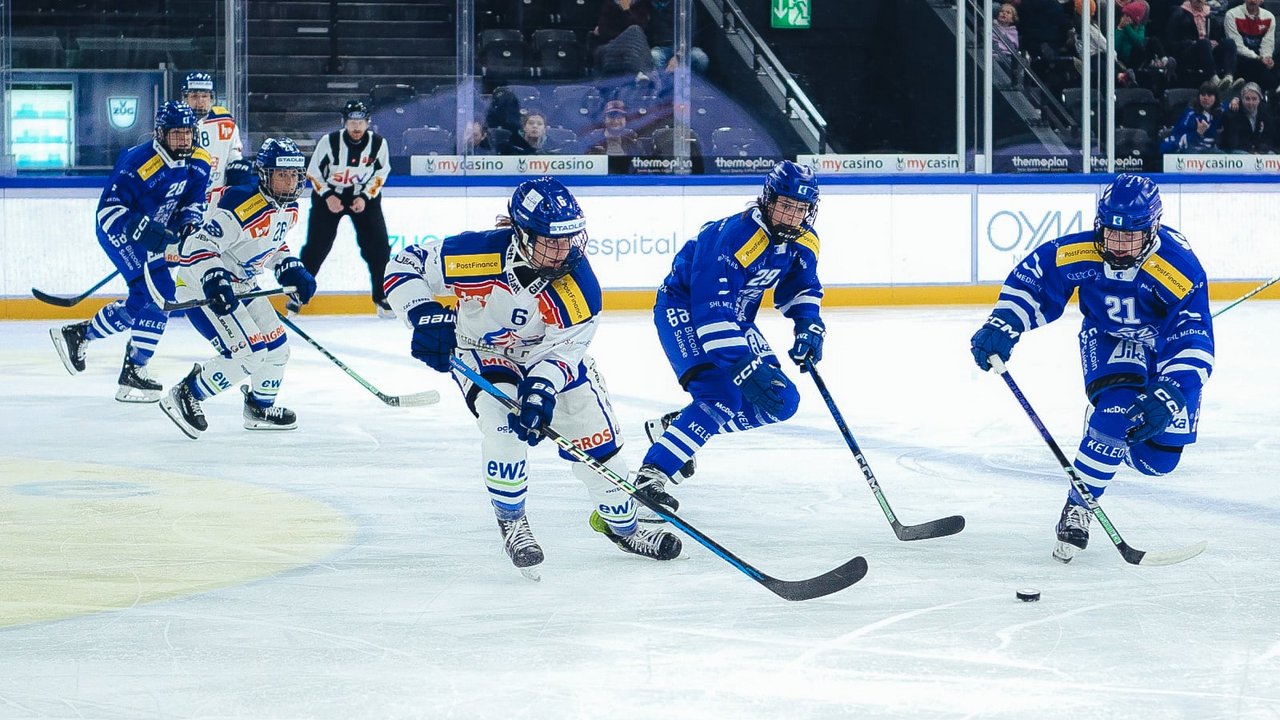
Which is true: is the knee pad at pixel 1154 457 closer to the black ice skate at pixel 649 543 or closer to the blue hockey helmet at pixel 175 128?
the black ice skate at pixel 649 543

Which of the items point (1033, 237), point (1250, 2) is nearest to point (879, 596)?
point (1033, 237)

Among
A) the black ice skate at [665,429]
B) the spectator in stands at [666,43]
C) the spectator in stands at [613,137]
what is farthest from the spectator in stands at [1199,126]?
the black ice skate at [665,429]

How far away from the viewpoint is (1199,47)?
11.3m

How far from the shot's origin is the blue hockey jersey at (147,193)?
21.2ft

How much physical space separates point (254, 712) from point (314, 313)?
7.32 m

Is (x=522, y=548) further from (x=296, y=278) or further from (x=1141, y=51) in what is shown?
(x=1141, y=51)

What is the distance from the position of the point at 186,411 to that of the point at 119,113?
4.54 metres

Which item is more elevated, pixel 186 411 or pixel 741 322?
pixel 741 322

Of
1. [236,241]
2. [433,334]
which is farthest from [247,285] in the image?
[433,334]

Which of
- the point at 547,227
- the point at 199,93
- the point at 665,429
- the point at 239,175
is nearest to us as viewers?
the point at 547,227

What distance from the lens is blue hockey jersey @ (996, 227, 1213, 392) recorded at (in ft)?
12.5

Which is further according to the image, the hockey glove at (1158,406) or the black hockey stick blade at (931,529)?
the black hockey stick blade at (931,529)

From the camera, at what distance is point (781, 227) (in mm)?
4215

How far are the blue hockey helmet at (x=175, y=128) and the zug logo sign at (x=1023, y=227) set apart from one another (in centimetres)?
552
